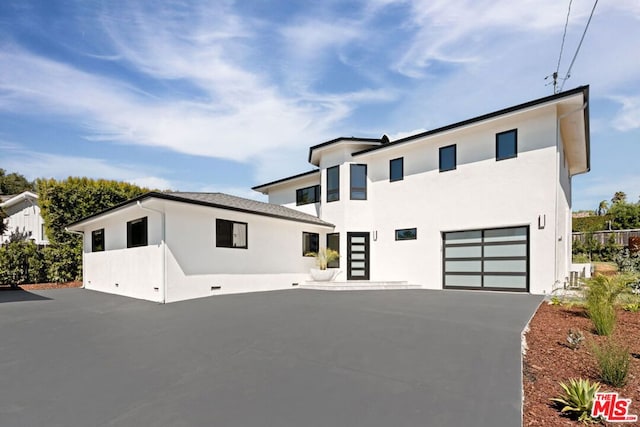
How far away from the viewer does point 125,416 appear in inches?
105

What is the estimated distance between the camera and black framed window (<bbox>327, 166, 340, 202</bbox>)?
48.4ft

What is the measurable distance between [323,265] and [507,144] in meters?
8.47

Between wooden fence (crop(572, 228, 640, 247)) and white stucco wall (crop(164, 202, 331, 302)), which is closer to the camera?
white stucco wall (crop(164, 202, 331, 302))

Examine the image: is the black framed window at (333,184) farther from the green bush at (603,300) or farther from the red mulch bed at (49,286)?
the red mulch bed at (49,286)

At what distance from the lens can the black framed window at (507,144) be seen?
1068cm

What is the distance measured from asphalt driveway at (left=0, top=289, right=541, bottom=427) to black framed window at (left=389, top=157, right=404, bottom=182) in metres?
Result: 7.32

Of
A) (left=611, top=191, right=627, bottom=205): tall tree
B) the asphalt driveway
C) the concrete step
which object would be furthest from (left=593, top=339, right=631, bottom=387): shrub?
(left=611, top=191, right=627, bottom=205): tall tree

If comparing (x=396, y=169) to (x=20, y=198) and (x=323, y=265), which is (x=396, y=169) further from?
(x=20, y=198)

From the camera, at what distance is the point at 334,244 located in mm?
14914

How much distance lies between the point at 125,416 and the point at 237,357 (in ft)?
5.45

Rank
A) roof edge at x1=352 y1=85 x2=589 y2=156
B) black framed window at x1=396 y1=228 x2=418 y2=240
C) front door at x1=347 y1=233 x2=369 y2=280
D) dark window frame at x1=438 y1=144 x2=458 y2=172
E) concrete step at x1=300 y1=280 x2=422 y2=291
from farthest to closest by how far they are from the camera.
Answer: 1. front door at x1=347 y1=233 x2=369 y2=280
2. black framed window at x1=396 y1=228 x2=418 y2=240
3. concrete step at x1=300 y1=280 x2=422 y2=291
4. dark window frame at x1=438 y1=144 x2=458 y2=172
5. roof edge at x1=352 y1=85 x2=589 y2=156

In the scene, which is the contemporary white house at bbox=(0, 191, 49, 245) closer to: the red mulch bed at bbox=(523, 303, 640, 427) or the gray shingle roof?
the gray shingle roof

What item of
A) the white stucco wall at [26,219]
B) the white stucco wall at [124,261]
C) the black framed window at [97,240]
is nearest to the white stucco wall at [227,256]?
the white stucco wall at [124,261]

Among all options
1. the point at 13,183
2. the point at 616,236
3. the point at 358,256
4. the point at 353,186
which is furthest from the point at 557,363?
the point at 13,183
